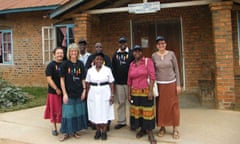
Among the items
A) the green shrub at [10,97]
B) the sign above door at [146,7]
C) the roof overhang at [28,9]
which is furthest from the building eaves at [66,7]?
the roof overhang at [28,9]

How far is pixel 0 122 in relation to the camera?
6.79 metres

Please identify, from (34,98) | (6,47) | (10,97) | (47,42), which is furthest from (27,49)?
(10,97)

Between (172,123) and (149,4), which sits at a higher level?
(149,4)

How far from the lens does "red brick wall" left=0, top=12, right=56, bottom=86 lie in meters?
12.2

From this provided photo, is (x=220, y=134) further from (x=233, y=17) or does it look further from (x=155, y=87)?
(x=233, y=17)

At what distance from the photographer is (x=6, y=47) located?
13.0m

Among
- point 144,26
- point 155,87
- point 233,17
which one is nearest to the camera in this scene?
point 155,87

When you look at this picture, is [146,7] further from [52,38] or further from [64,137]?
[52,38]

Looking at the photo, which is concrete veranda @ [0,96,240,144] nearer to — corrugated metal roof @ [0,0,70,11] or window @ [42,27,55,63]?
window @ [42,27,55,63]

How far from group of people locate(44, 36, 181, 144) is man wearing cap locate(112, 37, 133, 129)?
1.08ft

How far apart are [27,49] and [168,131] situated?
28.7 ft

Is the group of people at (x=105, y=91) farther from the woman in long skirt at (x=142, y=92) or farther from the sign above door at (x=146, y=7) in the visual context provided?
the sign above door at (x=146, y=7)

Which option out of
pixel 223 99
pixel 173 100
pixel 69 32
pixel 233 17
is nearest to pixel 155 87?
pixel 173 100

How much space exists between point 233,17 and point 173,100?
18.9 ft
